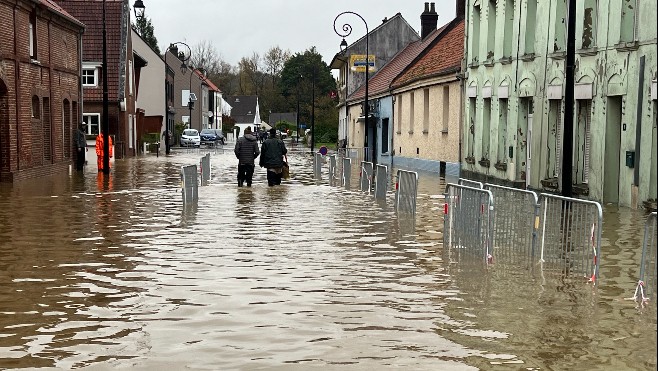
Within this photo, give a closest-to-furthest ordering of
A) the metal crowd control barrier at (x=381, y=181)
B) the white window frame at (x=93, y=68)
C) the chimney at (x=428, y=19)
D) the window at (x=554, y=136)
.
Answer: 1. the metal crowd control barrier at (x=381, y=181)
2. the window at (x=554, y=136)
3. the white window frame at (x=93, y=68)
4. the chimney at (x=428, y=19)

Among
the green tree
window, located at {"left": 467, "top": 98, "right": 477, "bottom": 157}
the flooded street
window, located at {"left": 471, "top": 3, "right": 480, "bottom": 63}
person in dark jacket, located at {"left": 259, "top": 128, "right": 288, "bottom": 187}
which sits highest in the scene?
the green tree

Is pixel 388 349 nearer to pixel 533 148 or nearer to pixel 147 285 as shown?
pixel 147 285

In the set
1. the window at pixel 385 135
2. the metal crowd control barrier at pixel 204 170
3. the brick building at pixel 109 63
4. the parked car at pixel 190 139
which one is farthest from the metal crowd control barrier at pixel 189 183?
the parked car at pixel 190 139

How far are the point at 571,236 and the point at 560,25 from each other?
14538 mm

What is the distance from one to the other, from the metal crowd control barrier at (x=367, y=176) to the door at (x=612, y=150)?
20.3ft

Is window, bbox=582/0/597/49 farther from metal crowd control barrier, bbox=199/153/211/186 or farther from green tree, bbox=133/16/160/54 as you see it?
green tree, bbox=133/16/160/54

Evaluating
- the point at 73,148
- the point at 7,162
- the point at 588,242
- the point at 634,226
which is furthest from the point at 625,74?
the point at 73,148

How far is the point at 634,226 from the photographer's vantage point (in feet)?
55.0

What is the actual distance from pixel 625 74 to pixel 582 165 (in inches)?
122

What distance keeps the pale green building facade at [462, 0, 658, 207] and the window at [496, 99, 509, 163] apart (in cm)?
3

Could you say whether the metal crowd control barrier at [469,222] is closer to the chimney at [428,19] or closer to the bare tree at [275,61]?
the chimney at [428,19]

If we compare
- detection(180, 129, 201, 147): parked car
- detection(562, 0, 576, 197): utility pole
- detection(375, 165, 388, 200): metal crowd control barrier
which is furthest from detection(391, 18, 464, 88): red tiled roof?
detection(180, 129, 201, 147): parked car

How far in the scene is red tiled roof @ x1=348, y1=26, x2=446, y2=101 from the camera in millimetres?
51281

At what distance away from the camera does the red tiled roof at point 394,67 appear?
168 feet
